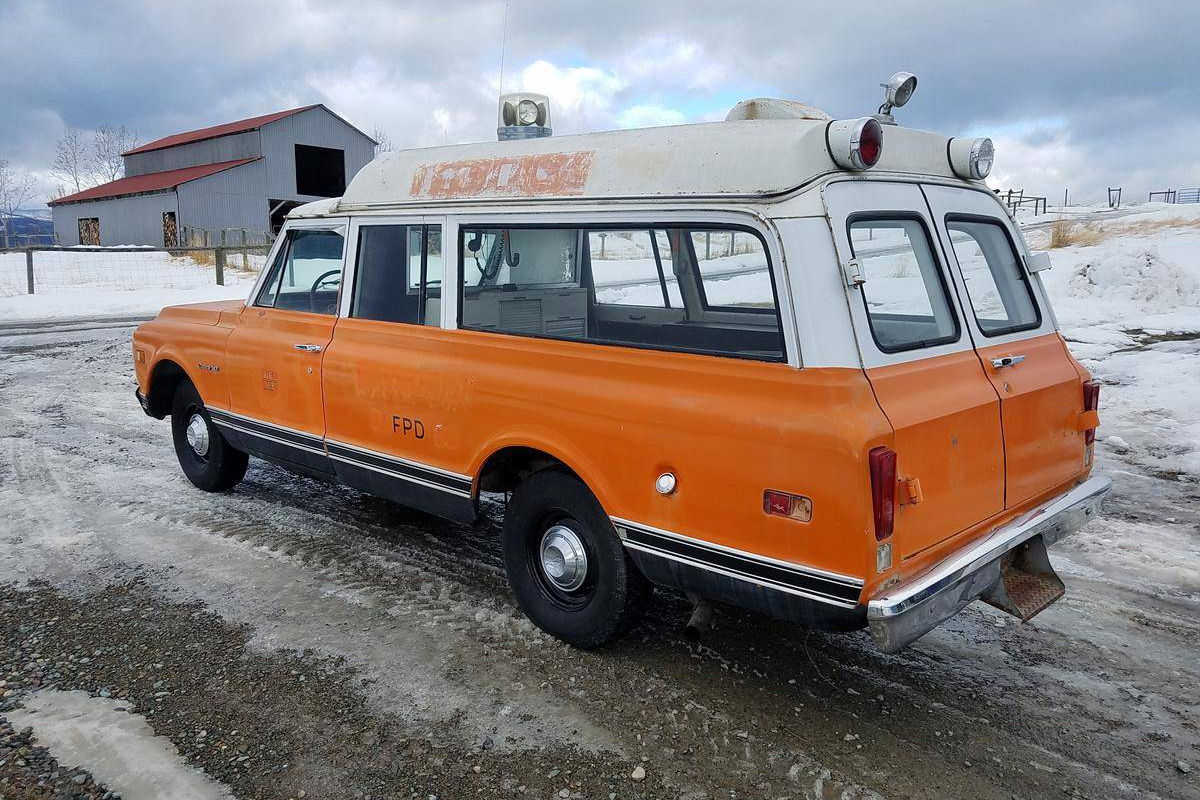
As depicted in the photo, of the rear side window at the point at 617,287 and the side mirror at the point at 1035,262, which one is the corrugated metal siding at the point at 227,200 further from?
the side mirror at the point at 1035,262

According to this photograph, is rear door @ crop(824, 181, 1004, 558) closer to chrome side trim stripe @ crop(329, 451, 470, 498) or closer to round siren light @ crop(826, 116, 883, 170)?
round siren light @ crop(826, 116, 883, 170)

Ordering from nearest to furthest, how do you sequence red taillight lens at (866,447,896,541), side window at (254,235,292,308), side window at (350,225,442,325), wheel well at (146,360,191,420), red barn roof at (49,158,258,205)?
red taillight lens at (866,447,896,541), side window at (350,225,442,325), side window at (254,235,292,308), wheel well at (146,360,191,420), red barn roof at (49,158,258,205)

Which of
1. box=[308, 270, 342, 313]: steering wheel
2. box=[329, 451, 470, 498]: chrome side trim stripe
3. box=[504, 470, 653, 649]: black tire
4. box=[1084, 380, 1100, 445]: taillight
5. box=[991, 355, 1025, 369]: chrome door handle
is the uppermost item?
box=[308, 270, 342, 313]: steering wheel

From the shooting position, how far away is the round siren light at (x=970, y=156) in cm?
375

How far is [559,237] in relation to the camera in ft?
13.3

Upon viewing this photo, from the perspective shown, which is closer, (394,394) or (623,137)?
(623,137)

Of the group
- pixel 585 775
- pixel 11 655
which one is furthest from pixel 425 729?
pixel 11 655

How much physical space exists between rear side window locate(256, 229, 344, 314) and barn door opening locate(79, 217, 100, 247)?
130 feet

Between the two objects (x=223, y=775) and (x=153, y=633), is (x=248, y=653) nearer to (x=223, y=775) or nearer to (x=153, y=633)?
(x=153, y=633)

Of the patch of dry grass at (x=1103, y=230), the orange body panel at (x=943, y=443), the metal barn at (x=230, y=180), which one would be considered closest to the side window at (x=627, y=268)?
the orange body panel at (x=943, y=443)

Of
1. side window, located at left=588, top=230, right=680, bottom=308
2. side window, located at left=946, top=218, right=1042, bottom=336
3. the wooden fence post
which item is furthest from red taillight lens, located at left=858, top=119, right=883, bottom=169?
the wooden fence post

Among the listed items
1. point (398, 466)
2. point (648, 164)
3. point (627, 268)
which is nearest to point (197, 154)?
point (398, 466)

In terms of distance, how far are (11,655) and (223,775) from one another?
4.89 feet

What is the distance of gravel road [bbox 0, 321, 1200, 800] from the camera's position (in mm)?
3006
